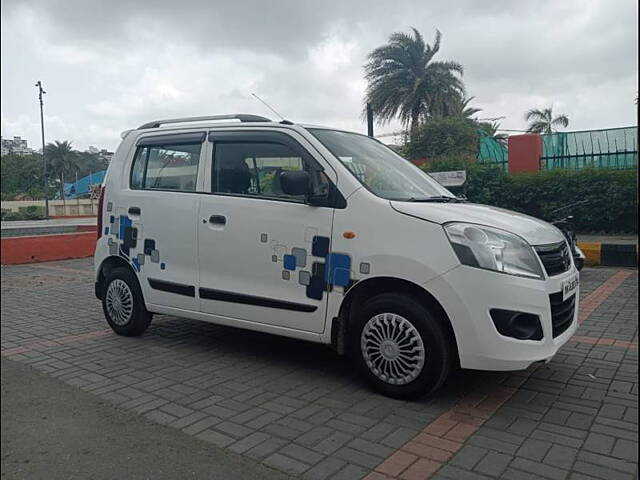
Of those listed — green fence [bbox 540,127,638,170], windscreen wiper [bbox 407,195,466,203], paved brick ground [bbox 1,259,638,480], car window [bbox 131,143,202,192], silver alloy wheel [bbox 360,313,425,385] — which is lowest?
paved brick ground [bbox 1,259,638,480]

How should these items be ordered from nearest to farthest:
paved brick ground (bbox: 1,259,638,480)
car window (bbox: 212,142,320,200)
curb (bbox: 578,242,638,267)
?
paved brick ground (bbox: 1,259,638,480), car window (bbox: 212,142,320,200), curb (bbox: 578,242,638,267)

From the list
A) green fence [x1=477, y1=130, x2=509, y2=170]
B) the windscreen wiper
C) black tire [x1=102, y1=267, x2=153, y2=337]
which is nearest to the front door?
the windscreen wiper

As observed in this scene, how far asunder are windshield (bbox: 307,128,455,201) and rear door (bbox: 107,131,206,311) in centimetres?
125

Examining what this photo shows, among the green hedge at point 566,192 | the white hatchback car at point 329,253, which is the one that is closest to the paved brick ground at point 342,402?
the white hatchback car at point 329,253

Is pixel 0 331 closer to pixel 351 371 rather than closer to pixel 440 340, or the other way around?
pixel 440 340

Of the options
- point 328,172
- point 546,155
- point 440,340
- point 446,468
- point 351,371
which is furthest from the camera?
point 546,155

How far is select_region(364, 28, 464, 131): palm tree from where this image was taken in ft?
72.8

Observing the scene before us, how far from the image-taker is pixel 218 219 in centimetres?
480

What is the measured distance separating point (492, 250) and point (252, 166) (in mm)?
2123

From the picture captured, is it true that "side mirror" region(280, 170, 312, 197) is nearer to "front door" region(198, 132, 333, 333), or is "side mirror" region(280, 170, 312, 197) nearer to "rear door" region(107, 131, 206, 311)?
"front door" region(198, 132, 333, 333)

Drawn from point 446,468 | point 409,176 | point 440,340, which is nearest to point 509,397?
point 440,340

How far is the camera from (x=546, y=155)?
45.7 ft

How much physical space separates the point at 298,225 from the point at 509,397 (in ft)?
6.37

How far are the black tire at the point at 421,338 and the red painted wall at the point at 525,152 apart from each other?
1086cm
